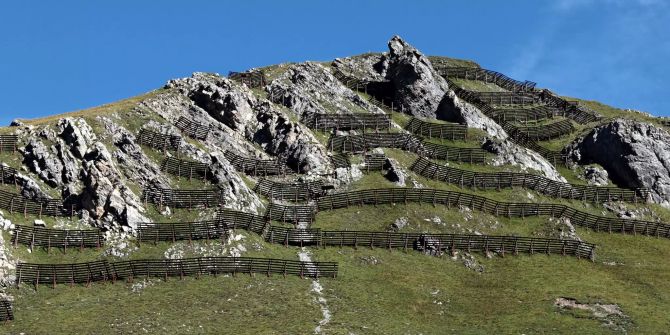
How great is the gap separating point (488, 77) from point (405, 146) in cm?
4566

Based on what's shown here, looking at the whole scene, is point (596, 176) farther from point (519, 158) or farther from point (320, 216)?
point (320, 216)

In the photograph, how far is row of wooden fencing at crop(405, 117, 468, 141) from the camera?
397 feet

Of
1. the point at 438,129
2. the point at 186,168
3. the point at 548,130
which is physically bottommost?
the point at 186,168

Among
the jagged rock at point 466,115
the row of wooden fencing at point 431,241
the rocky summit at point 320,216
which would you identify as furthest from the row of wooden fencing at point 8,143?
the jagged rock at point 466,115

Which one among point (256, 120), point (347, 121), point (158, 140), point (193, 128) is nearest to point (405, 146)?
point (347, 121)

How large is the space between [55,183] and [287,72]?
48766 mm

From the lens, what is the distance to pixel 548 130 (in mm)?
131875

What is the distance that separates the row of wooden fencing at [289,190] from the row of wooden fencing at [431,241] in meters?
10.0

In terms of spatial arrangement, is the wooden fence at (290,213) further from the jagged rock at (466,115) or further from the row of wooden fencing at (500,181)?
the jagged rock at (466,115)

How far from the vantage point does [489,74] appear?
152875mm

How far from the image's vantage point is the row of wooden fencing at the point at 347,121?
115m

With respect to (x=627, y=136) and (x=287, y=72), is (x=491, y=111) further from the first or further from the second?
(x=287, y=72)

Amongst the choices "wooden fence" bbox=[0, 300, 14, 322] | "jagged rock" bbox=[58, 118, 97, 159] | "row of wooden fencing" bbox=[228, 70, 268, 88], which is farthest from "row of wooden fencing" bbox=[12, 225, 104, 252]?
"row of wooden fencing" bbox=[228, 70, 268, 88]

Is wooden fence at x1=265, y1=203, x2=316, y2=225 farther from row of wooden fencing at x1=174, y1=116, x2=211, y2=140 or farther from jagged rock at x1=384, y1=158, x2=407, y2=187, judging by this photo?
row of wooden fencing at x1=174, y1=116, x2=211, y2=140
